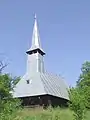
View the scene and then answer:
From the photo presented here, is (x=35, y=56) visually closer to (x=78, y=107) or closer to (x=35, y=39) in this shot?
(x=35, y=39)

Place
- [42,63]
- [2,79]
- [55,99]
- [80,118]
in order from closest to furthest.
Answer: [80,118] → [2,79] → [55,99] → [42,63]

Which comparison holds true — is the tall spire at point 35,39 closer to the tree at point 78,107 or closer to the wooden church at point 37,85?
the wooden church at point 37,85

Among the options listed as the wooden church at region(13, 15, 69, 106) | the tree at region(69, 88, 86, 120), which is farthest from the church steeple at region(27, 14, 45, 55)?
the tree at region(69, 88, 86, 120)

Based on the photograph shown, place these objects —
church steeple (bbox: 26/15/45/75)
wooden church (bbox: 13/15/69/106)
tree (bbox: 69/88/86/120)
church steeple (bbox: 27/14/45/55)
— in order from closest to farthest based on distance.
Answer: tree (bbox: 69/88/86/120), wooden church (bbox: 13/15/69/106), church steeple (bbox: 26/15/45/75), church steeple (bbox: 27/14/45/55)

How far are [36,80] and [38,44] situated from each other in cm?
872

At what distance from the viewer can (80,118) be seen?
17.6m

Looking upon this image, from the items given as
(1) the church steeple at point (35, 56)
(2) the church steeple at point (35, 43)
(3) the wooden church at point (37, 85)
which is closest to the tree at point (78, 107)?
(3) the wooden church at point (37, 85)

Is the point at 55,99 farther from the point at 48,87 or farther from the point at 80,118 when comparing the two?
the point at 80,118

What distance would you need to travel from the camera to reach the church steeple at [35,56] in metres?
48.6

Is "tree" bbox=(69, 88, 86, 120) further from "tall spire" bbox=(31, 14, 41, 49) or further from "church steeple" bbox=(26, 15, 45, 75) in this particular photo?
"tall spire" bbox=(31, 14, 41, 49)

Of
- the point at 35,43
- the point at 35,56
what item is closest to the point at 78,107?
the point at 35,56

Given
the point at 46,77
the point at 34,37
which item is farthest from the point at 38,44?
the point at 46,77

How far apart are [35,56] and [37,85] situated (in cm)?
717

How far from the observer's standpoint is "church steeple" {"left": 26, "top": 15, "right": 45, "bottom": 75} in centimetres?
4856
